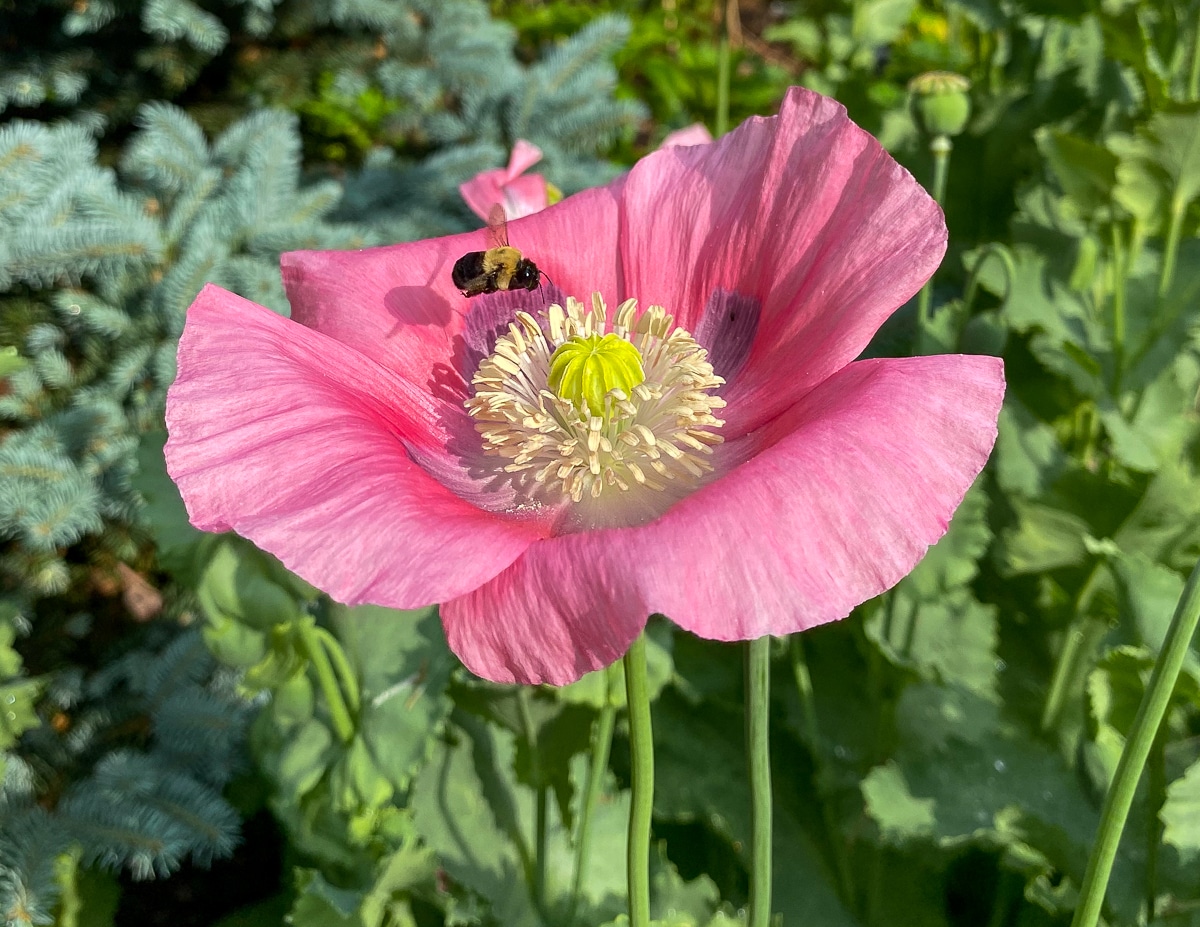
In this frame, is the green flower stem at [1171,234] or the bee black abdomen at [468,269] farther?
the green flower stem at [1171,234]

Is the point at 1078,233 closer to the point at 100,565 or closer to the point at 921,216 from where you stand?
the point at 921,216

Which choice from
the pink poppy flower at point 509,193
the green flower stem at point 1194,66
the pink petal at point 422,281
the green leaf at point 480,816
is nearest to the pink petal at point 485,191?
the pink poppy flower at point 509,193

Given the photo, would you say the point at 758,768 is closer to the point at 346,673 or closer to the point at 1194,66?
the point at 346,673

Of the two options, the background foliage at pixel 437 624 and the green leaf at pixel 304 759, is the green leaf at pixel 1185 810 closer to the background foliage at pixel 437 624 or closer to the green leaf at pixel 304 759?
the background foliage at pixel 437 624

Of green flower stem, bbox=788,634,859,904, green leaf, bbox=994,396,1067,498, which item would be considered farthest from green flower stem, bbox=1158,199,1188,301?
green flower stem, bbox=788,634,859,904

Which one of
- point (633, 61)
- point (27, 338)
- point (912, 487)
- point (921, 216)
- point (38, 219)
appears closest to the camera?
point (912, 487)

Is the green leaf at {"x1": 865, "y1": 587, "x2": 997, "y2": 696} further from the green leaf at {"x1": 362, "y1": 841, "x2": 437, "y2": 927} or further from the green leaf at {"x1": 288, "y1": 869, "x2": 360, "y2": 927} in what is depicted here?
the green leaf at {"x1": 288, "y1": 869, "x2": 360, "y2": 927}

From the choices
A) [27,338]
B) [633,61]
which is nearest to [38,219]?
[27,338]

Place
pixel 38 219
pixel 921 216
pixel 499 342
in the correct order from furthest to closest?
pixel 38 219, pixel 499 342, pixel 921 216
